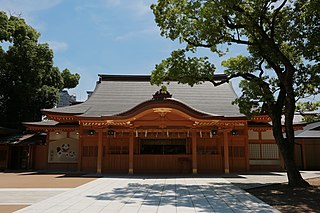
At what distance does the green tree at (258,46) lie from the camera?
9.19 metres

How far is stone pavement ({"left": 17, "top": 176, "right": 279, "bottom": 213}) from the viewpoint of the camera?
619 centimetres

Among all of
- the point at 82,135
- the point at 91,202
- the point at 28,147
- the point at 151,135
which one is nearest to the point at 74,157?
the point at 82,135

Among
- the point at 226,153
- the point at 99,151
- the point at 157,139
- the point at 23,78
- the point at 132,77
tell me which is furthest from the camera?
the point at 23,78

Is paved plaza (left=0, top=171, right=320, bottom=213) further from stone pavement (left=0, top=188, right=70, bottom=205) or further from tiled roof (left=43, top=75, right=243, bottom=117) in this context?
tiled roof (left=43, top=75, right=243, bottom=117)

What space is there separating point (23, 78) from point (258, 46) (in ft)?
61.1

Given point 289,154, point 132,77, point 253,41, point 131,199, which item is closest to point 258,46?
point 253,41

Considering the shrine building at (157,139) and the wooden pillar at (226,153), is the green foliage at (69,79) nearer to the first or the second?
the shrine building at (157,139)

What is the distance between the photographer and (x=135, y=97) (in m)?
18.1

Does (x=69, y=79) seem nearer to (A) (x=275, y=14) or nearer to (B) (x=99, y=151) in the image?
(B) (x=99, y=151)

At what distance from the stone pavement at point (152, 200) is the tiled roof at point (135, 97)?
6262 millimetres

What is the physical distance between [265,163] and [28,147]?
14226 mm

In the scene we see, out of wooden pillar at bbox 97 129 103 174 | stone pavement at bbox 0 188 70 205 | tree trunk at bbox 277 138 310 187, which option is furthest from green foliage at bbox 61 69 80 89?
tree trunk at bbox 277 138 310 187

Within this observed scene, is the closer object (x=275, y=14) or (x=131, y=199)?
(x=131, y=199)

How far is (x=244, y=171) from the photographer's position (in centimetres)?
1492
